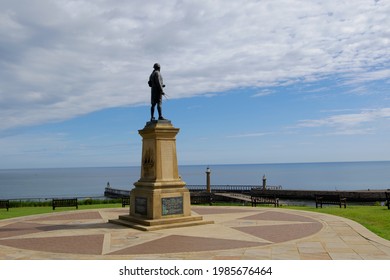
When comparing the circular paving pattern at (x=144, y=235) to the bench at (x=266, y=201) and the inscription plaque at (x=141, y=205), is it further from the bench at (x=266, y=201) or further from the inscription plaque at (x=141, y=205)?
the bench at (x=266, y=201)

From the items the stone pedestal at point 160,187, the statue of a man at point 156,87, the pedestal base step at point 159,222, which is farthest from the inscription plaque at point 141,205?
the statue of a man at point 156,87

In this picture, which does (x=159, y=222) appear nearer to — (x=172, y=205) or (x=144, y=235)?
(x=172, y=205)

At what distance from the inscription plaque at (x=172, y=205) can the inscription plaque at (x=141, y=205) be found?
666mm

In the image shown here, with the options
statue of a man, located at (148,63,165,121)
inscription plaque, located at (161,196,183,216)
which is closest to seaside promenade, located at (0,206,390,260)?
inscription plaque, located at (161,196,183,216)

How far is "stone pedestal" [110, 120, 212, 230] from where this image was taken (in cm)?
1405

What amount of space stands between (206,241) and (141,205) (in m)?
4.21

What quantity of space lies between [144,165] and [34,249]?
18.1 feet

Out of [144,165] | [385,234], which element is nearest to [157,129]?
[144,165]

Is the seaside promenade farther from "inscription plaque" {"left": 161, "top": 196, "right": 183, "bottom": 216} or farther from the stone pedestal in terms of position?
"inscription plaque" {"left": 161, "top": 196, "right": 183, "bottom": 216}

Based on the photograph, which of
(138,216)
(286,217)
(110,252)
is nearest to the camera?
(110,252)

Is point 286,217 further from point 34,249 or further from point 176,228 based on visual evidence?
point 34,249

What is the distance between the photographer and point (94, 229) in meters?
13.8

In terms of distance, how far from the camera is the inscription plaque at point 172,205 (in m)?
14.2

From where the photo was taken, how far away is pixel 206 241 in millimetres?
11156
